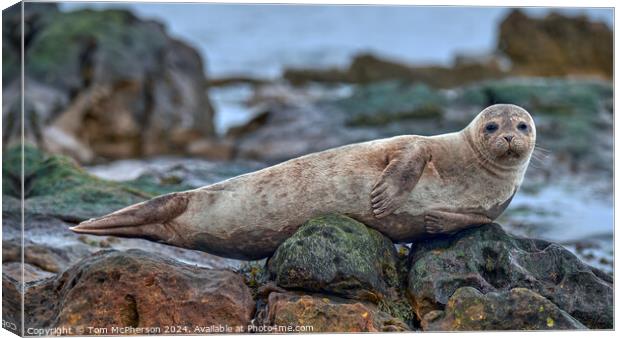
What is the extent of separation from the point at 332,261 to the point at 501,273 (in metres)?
1.54

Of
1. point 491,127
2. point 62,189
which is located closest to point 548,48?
point 62,189

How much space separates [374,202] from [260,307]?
1.35m

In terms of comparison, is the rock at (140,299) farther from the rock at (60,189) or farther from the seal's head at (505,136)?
the seal's head at (505,136)

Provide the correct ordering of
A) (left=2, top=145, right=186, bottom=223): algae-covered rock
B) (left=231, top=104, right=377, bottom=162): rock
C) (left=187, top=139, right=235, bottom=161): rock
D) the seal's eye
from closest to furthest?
the seal's eye, (left=2, top=145, right=186, bottom=223): algae-covered rock, (left=231, top=104, right=377, bottom=162): rock, (left=187, top=139, right=235, bottom=161): rock

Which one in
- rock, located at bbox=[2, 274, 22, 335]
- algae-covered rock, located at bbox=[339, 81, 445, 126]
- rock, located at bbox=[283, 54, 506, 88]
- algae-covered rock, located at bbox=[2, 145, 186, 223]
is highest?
algae-covered rock, located at bbox=[2, 145, 186, 223]

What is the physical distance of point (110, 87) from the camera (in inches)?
901

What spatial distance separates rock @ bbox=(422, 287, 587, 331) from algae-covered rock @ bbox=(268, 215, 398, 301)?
23.3 inches

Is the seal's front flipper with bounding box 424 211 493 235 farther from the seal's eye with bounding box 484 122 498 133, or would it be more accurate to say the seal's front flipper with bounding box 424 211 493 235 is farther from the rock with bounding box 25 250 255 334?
the rock with bounding box 25 250 255 334

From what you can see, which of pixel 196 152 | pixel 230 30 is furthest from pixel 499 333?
pixel 196 152

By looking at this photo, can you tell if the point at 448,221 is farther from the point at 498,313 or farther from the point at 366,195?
the point at 498,313

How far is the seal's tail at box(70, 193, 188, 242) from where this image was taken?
1002cm

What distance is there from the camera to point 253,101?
30.9 m

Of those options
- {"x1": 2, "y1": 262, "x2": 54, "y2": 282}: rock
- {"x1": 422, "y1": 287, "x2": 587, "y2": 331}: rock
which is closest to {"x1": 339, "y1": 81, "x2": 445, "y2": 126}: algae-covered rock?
{"x1": 2, "y1": 262, "x2": 54, "y2": 282}: rock

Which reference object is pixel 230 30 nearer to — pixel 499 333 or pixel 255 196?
pixel 255 196
